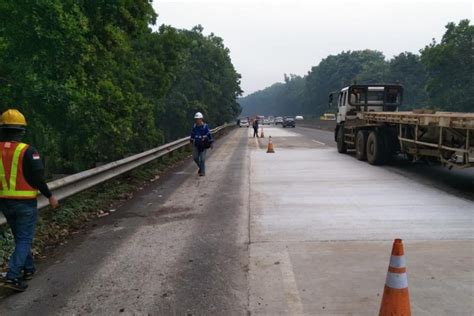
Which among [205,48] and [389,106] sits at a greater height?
[205,48]

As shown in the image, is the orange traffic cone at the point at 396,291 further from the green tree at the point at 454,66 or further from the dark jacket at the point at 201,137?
the green tree at the point at 454,66

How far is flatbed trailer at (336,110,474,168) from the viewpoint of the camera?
29.3ft

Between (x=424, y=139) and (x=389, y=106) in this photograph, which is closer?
(x=424, y=139)

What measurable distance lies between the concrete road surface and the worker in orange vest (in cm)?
30

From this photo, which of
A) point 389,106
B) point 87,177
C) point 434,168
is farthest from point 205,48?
point 87,177

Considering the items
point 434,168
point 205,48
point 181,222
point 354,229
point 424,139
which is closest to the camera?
point 354,229

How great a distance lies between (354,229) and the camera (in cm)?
636

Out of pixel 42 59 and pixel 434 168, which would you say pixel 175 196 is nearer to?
pixel 42 59

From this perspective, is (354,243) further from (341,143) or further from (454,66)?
(454,66)

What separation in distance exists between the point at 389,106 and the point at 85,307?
15.7 metres

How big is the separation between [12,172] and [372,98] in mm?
15418

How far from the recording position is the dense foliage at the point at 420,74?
51.8 metres

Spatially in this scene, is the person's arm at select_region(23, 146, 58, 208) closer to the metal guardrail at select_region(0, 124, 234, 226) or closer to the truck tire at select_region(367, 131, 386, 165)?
the metal guardrail at select_region(0, 124, 234, 226)

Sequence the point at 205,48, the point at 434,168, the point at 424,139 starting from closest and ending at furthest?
the point at 424,139 → the point at 434,168 → the point at 205,48
